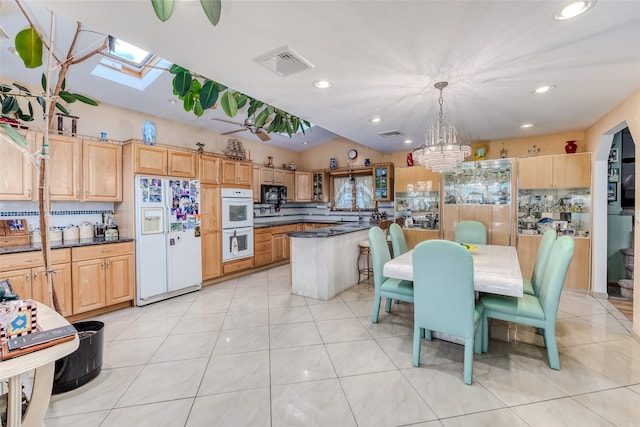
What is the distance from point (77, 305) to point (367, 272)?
3850 mm

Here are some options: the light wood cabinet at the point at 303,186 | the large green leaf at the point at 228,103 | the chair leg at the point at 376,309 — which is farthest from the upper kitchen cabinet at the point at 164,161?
the chair leg at the point at 376,309

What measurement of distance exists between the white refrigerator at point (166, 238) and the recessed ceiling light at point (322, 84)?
8.17ft

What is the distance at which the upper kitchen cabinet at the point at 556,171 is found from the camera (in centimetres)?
400

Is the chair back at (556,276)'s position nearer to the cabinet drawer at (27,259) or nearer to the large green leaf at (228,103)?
the large green leaf at (228,103)

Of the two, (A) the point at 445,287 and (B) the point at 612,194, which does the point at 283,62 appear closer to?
(A) the point at 445,287

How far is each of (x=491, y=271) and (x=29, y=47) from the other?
3.43 metres

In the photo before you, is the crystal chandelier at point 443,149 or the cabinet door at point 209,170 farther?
the cabinet door at point 209,170

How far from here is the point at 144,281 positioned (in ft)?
11.5

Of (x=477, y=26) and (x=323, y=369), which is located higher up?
(x=477, y=26)

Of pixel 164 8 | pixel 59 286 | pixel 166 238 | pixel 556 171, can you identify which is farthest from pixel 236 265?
pixel 556 171

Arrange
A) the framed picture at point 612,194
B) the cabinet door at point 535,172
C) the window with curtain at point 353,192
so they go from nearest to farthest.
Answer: the framed picture at point 612,194, the cabinet door at point 535,172, the window with curtain at point 353,192

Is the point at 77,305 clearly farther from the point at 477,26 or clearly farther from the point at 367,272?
the point at 477,26

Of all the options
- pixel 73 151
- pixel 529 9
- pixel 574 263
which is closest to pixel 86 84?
pixel 73 151

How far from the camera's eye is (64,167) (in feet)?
10.2
